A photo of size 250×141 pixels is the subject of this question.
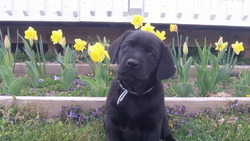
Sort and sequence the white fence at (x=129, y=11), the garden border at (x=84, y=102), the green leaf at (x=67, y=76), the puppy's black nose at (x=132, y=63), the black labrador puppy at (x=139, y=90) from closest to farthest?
the puppy's black nose at (x=132, y=63) → the black labrador puppy at (x=139, y=90) → the garden border at (x=84, y=102) → the green leaf at (x=67, y=76) → the white fence at (x=129, y=11)

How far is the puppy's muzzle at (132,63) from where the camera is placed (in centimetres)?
171

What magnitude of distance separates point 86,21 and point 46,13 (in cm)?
57

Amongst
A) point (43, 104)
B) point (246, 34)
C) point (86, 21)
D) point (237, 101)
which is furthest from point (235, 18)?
point (43, 104)

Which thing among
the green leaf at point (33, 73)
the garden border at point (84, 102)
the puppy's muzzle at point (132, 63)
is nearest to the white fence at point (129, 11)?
the green leaf at point (33, 73)

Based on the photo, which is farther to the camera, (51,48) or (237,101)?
(51,48)

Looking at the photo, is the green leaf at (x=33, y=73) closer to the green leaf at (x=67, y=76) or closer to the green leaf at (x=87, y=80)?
the green leaf at (x=67, y=76)

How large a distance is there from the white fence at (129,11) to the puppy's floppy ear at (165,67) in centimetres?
204

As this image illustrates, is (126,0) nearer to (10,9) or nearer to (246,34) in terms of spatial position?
(10,9)

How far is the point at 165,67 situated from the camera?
1.84m

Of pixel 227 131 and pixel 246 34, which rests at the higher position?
pixel 246 34

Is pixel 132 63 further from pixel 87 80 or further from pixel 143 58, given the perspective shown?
pixel 87 80

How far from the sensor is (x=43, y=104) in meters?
2.40

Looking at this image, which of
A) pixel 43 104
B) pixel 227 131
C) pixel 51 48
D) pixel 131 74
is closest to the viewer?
pixel 131 74

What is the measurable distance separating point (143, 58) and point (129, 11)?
2.19 metres
